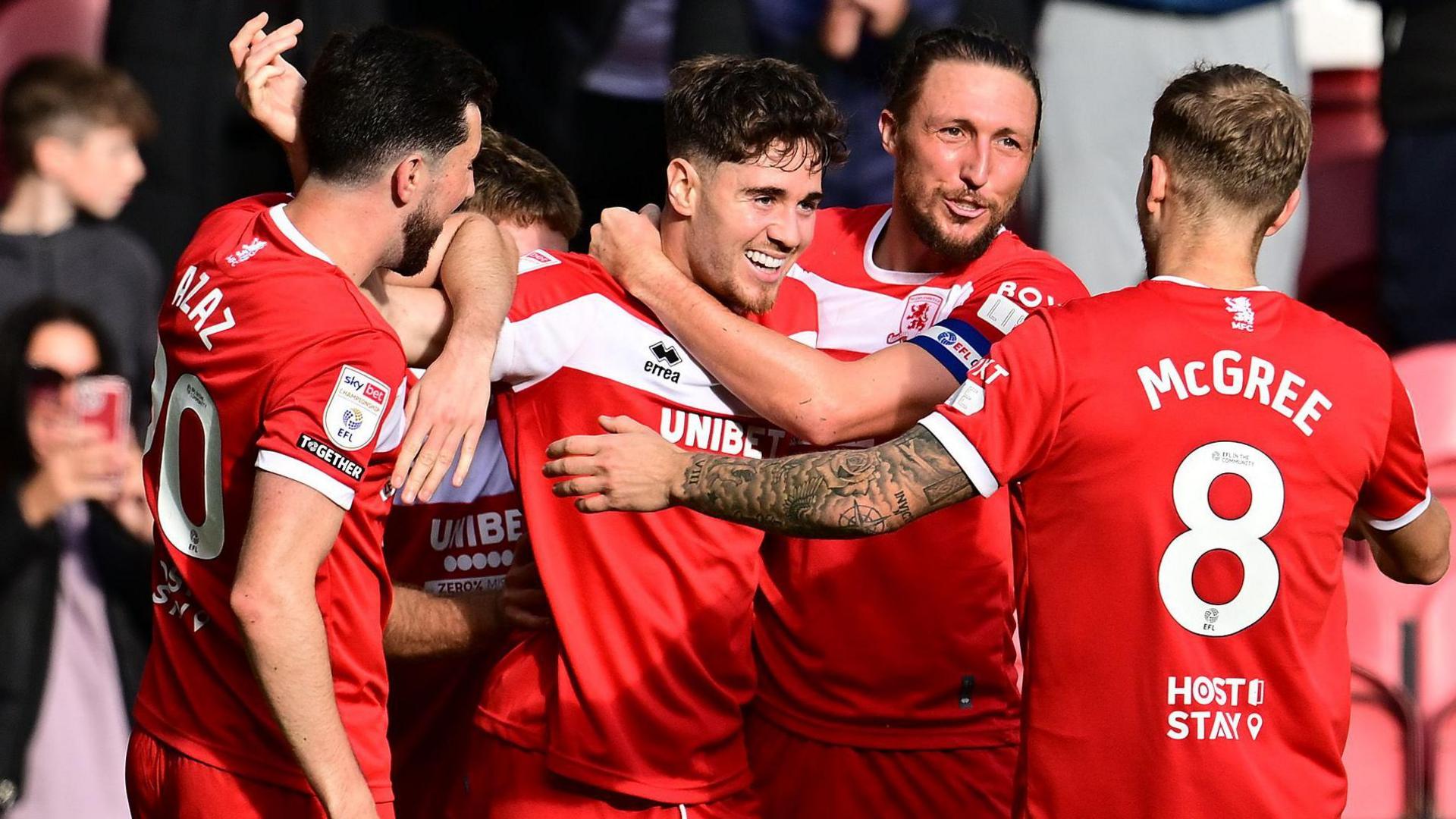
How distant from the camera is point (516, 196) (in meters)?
4.50

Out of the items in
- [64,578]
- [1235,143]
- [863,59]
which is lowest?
[64,578]

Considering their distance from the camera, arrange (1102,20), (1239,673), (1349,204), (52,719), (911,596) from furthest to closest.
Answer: (1349,204)
(1102,20)
(52,719)
(911,596)
(1239,673)

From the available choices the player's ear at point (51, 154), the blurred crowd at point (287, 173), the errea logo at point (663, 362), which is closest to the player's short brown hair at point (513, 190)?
the errea logo at point (663, 362)

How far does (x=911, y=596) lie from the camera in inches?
163

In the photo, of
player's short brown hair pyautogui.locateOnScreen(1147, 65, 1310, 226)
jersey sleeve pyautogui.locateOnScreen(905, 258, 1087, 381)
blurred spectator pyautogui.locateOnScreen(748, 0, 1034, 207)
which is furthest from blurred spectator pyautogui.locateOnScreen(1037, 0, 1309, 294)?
player's short brown hair pyautogui.locateOnScreen(1147, 65, 1310, 226)

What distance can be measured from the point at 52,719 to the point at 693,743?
9.73 ft

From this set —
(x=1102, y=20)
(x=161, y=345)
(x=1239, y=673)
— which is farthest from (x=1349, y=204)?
(x=161, y=345)

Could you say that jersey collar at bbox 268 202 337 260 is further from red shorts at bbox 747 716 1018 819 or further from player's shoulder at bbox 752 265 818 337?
red shorts at bbox 747 716 1018 819

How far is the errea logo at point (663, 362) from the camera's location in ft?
12.8

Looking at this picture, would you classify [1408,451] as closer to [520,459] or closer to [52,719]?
[520,459]

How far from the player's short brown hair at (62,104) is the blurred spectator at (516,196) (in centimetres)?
250

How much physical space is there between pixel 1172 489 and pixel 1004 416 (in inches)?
13.5

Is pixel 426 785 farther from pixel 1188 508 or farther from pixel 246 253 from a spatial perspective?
pixel 1188 508

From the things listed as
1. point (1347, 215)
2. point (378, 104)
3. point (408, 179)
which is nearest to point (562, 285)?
point (408, 179)
